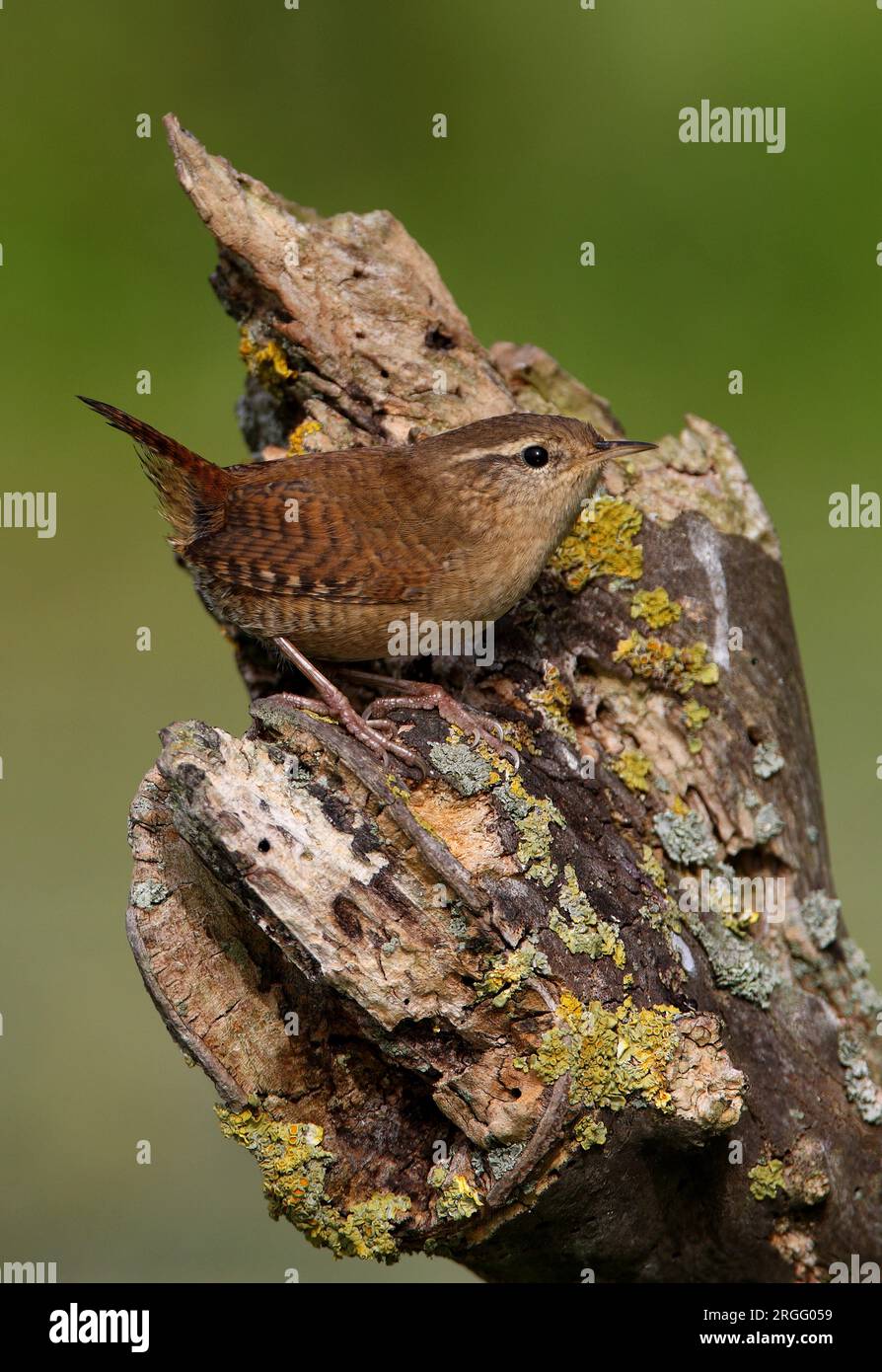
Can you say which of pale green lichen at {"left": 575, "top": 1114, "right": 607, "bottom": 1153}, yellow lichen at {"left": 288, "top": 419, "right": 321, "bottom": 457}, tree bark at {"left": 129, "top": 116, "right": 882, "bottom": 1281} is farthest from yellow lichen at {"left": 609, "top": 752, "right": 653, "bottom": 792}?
yellow lichen at {"left": 288, "top": 419, "right": 321, "bottom": 457}

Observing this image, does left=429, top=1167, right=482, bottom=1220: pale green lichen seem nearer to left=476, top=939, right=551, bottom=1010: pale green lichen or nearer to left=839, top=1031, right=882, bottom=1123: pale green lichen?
left=476, top=939, right=551, bottom=1010: pale green lichen

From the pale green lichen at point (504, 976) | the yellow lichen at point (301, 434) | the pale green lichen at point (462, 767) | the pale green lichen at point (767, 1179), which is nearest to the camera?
the pale green lichen at point (504, 976)

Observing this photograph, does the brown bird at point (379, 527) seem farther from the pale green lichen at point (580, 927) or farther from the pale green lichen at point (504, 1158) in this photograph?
the pale green lichen at point (504, 1158)

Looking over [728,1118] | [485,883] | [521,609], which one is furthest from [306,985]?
[521,609]

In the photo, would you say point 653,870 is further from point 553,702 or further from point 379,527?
point 379,527

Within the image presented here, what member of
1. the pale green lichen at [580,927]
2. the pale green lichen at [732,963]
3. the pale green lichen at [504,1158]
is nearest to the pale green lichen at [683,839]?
the pale green lichen at [732,963]

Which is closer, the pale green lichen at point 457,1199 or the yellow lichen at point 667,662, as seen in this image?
the pale green lichen at point 457,1199

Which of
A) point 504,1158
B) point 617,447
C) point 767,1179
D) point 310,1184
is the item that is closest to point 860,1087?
point 767,1179
